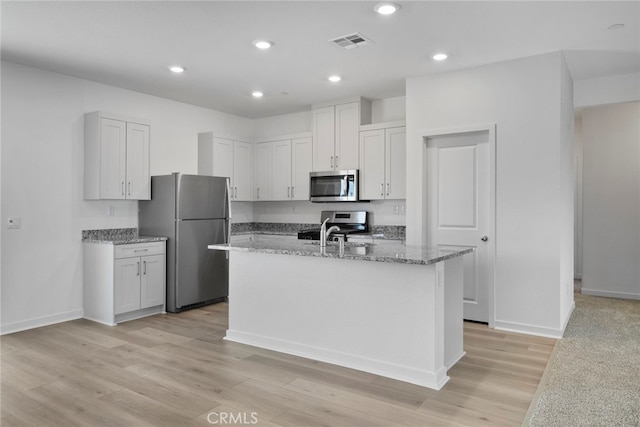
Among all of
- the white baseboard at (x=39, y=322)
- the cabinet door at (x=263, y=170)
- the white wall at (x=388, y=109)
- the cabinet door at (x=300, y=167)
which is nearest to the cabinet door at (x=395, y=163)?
the white wall at (x=388, y=109)

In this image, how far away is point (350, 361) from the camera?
3.28 meters

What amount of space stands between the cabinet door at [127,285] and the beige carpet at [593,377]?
3905mm

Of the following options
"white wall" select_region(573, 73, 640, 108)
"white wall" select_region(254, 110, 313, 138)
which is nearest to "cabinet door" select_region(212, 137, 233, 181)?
"white wall" select_region(254, 110, 313, 138)

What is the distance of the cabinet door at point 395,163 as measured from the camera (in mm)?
5344

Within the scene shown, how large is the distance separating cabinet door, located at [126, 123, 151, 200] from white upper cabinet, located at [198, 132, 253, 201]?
3.38ft

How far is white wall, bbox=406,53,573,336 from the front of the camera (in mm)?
4047

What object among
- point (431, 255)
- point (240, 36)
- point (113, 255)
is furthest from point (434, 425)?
point (113, 255)

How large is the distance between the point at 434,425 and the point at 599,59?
3804mm

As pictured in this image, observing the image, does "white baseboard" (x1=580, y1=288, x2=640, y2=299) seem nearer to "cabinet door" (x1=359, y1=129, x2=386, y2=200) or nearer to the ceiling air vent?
"cabinet door" (x1=359, y1=129, x2=386, y2=200)

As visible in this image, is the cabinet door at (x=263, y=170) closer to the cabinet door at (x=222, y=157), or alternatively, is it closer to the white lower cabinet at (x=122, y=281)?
the cabinet door at (x=222, y=157)

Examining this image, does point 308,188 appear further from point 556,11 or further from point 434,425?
point 434,425

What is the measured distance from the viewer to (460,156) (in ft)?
15.1

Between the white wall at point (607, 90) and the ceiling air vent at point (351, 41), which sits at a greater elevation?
the ceiling air vent at point (351, 41)

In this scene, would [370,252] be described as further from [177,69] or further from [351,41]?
[177,69]
